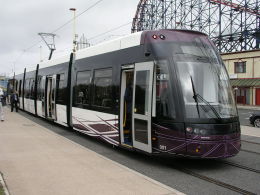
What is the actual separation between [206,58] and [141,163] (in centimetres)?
293

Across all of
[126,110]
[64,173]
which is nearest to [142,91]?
[126,110]

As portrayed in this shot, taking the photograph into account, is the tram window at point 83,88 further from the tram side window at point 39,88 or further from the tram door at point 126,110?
the tram side window at point 39,88

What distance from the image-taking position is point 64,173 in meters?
7.00

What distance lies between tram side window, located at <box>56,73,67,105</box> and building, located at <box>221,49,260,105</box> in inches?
1252

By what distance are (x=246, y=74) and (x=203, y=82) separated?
1518 inches

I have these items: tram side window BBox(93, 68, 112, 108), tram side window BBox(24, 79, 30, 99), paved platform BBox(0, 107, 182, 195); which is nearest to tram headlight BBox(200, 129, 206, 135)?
paved platform BBox(0, 107, 182, 195)

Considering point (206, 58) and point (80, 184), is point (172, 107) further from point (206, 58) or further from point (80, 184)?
point (80, 184)

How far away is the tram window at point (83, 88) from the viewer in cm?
1144

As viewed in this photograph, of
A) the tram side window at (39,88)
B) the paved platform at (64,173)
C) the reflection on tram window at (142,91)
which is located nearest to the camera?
the paved platform at (64,173)

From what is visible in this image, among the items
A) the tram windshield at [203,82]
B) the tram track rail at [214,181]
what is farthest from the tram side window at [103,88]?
the tram track rail at [214,181]

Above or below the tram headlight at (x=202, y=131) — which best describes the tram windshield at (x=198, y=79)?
above

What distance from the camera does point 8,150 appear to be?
930 cm

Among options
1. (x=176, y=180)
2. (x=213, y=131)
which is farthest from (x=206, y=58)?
(x=176, y=180)

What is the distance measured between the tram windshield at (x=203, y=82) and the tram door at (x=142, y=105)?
30.1 inches
